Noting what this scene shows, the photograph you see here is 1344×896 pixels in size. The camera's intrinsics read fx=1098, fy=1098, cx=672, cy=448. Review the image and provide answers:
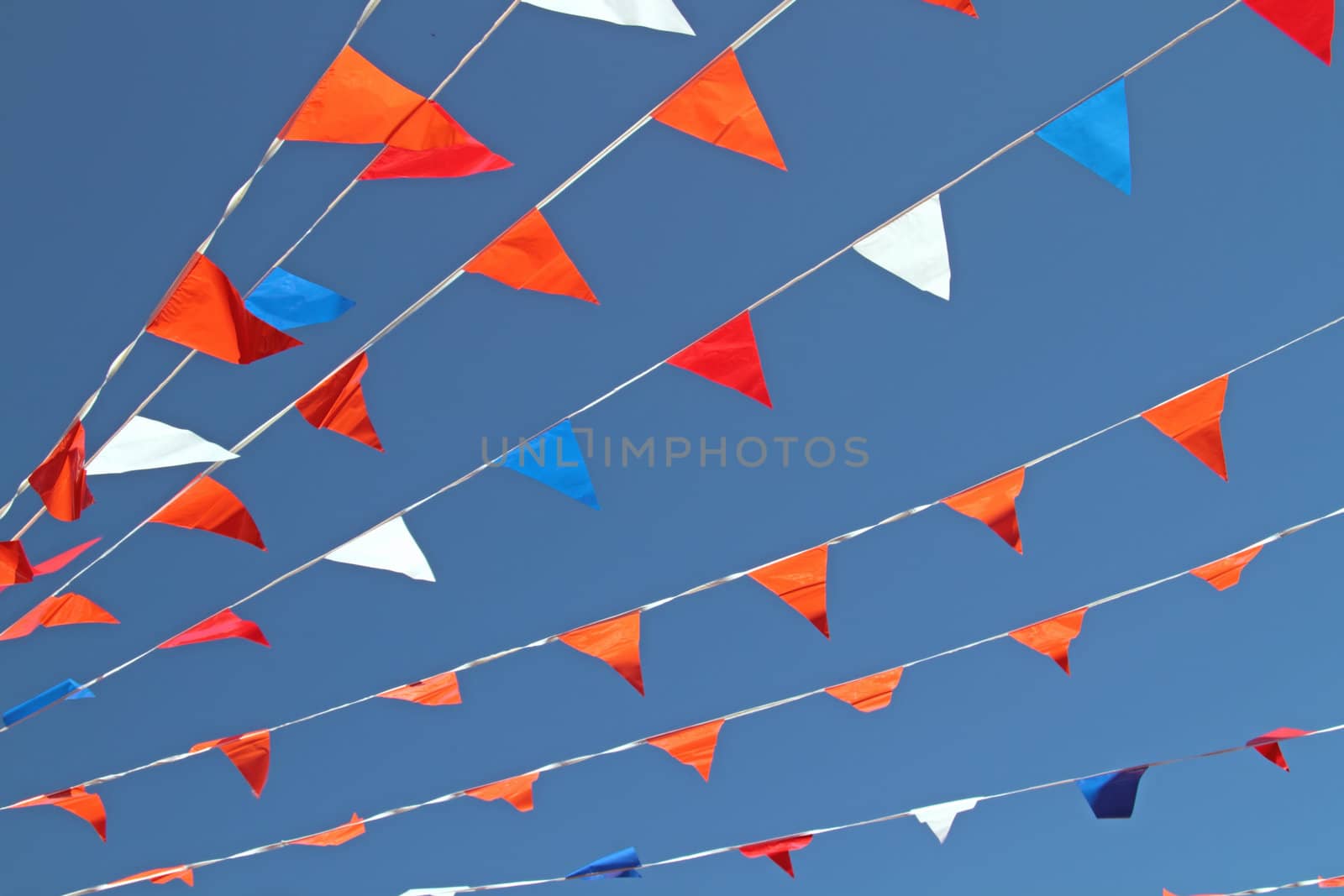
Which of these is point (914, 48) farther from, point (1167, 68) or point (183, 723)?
point (183, 723)

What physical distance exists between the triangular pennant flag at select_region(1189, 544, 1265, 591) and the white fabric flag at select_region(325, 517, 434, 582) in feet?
7.09

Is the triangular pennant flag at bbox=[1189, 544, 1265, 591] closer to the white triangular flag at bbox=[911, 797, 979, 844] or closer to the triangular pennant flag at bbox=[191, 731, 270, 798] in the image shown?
the white triangular flag at bbox=[911, 797, 979, 844]

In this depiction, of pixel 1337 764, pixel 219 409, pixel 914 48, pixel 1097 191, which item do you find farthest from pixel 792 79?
pixel 1337 764

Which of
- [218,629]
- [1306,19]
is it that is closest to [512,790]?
[218,629]

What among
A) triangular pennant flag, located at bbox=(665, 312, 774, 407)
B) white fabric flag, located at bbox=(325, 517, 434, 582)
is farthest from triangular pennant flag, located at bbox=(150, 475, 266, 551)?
triangular pennant flag, located at bbox=(665, 312, 774, 407)

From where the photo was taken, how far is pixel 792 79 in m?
2.98

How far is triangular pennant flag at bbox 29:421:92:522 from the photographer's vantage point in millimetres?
2438

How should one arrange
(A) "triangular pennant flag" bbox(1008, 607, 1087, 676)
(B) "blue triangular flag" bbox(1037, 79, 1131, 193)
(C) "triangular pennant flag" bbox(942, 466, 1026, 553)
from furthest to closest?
(A) "triangular pennant flag" bbox(1008, 607, 1087, 676), (C) "triangular pennant flag" bbox(942, 466, 1026, 553), (B) "blue triangular flag" bbox(1037, 79, 1131, 193)

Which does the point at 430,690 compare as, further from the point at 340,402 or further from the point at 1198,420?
the point at 1198,420

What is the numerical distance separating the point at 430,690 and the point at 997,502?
68.4 inches

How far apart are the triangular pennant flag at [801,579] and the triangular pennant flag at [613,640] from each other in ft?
1.26

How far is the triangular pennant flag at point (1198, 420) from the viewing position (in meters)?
2.74

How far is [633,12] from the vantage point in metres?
2.01

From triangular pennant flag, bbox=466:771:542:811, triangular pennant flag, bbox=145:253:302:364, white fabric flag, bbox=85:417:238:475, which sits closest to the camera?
triangular pennant flag, bbox=145:253:302:364
